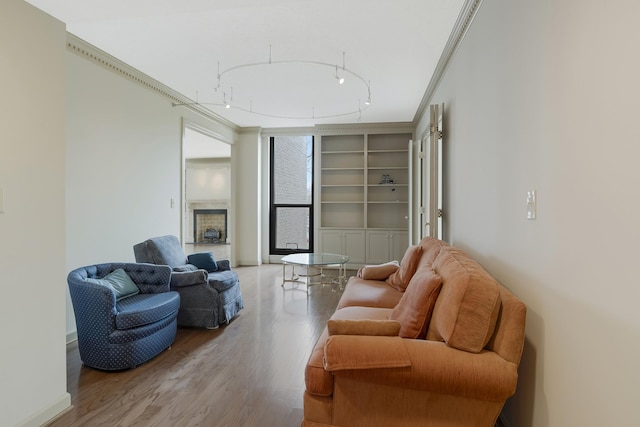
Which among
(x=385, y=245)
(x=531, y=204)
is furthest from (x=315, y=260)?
(x=531, y=204)

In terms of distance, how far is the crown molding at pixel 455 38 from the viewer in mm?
2581

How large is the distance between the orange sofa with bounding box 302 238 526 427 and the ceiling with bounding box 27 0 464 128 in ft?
7.42

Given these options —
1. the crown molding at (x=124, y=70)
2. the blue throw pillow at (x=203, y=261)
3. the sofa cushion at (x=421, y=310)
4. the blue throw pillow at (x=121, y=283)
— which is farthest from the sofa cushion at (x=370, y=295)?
the crown molding at (x=124, y=70)

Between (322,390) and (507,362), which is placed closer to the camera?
(507,362)

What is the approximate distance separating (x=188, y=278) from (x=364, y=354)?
93.6 inches

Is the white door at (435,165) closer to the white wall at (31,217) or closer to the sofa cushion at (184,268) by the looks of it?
the sofa cushion at (184,268)

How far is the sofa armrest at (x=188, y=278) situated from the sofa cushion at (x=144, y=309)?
0.83ft

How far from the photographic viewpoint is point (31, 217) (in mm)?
1916

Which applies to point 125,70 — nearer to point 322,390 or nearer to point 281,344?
point 281,344

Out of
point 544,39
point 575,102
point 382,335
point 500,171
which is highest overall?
point 544,39

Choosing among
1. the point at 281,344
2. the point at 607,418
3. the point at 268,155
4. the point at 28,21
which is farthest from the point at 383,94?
the point at 607,418

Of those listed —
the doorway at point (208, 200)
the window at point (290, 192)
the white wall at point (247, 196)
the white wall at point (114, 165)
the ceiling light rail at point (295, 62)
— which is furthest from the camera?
the doorway at point (208, 200)

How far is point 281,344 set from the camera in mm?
3074

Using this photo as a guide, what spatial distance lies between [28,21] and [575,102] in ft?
8.87
